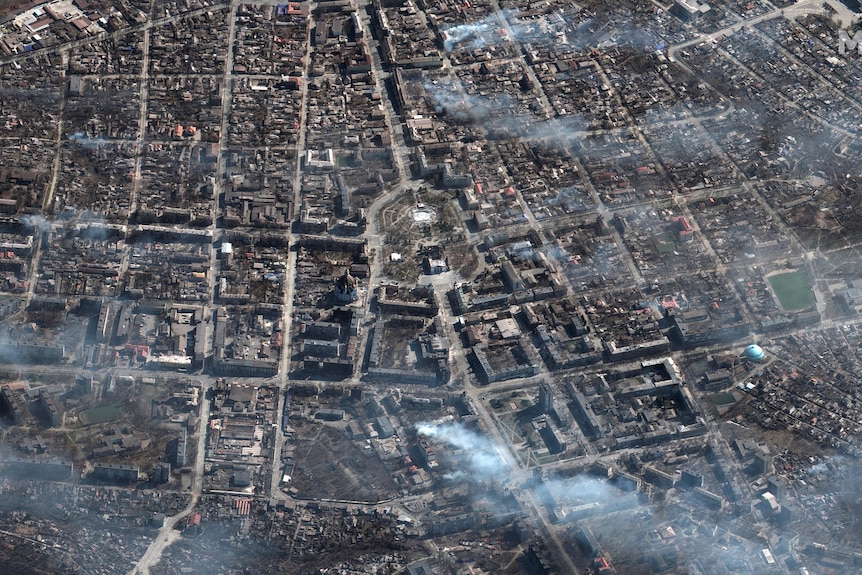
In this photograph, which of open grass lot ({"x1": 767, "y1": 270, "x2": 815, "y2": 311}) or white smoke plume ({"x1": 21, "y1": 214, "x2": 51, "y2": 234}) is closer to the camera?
open grass lot ({"x1": 767, "y1": 270, "x2": 815, "y2": 311})

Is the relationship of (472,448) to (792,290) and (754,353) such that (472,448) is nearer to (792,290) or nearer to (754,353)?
(754,353)

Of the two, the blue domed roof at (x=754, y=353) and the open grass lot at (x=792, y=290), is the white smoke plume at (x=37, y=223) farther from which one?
the open grass lot at (x=792, y=290)

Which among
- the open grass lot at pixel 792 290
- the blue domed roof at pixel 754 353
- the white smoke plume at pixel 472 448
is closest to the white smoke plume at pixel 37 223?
the white smoke plume at pixel 472 448

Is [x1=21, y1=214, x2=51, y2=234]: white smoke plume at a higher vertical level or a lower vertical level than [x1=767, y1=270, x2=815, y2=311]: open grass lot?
higher

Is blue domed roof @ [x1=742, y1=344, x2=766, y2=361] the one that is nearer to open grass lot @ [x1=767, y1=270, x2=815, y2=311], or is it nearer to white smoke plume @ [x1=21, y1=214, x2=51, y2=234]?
open grass lot @ [x1=767, y1=270, x2=815, y2=311]

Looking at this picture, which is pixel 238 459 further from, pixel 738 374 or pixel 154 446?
pixel 738 374

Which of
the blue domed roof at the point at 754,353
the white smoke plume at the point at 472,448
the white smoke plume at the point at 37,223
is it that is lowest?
the white smoke plume at the point at 472,448

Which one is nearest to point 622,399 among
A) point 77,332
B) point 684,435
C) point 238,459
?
point 684,435

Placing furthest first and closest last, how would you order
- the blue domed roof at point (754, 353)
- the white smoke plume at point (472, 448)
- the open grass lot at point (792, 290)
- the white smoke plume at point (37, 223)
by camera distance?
the white smoke plume at point (37, 223), the open grass lot at point (792, 290), the blue domed roof at point (754, 353), the white smoke plume at point (472, 448)

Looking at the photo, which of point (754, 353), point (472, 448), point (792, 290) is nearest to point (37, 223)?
point (472, 448)

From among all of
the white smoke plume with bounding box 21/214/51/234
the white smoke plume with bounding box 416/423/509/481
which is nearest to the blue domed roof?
the white smoke plume with bounding box 416/423/509/481
